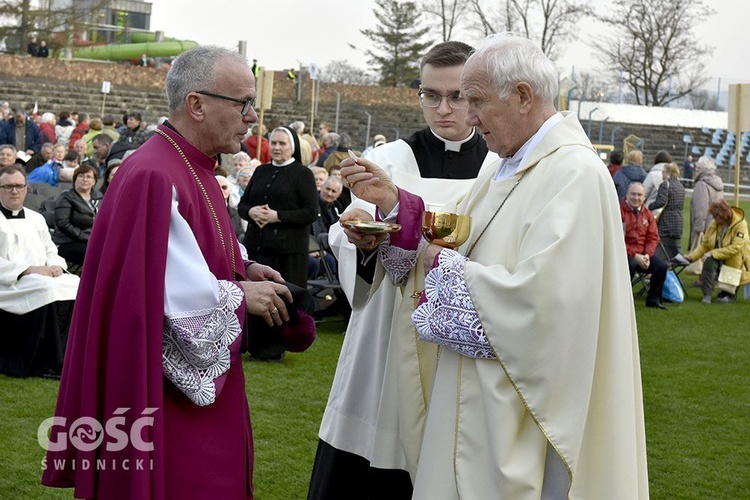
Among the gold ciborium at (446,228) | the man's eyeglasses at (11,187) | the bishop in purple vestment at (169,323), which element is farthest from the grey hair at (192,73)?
the man's eyeglasses at (11,187)

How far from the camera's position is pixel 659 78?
47.5 meters

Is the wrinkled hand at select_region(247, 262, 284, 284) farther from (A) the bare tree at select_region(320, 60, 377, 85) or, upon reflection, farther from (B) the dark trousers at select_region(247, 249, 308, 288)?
(A) the bare tree at select_region(320, 60, 377, 85)

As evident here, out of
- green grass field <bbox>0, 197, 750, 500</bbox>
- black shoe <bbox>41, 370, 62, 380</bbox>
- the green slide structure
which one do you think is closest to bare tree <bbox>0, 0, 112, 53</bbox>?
the green slide structure

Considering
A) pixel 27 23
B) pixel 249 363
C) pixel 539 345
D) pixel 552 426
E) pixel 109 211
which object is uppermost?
pixel 27 23

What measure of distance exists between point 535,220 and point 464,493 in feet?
2.73

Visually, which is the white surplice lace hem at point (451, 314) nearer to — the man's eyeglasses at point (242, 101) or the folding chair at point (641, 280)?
the man's eyeglasses at point (242, 101)

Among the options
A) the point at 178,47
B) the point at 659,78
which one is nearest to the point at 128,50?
the point at 178,47

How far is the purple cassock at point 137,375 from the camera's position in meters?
2.85

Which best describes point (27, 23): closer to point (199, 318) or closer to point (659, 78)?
point (659, 78)

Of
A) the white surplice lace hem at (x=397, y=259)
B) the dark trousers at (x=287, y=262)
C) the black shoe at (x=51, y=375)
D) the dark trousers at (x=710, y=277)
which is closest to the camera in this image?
the white surplice lace hem at (x=397, y=259)

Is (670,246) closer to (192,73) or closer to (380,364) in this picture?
(380,364)

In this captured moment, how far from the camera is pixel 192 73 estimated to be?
3.17m

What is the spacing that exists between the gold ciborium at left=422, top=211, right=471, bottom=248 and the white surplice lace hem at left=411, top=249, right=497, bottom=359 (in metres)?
0.05

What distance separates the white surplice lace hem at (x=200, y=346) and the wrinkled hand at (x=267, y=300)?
0.27 feet
